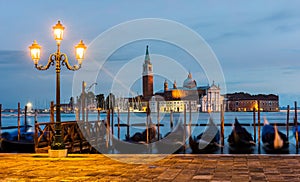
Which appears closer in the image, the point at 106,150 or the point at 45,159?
the point at 45,159

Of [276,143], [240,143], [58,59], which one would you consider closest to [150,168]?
[58,59]

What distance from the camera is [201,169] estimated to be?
8.23m

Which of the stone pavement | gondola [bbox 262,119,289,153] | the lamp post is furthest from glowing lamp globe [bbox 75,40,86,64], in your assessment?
gondola [bbox 262,119,289,153]

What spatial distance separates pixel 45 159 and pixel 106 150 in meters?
10.6

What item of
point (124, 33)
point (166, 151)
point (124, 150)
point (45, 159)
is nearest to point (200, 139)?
point (166, 151)

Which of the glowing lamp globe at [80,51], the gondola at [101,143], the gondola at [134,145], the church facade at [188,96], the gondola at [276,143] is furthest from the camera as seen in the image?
the church facade at [188,96]

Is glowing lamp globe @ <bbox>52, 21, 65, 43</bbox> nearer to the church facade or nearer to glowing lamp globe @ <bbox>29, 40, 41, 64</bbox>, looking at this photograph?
glowing lamp globe @ <bbox>29, 40, 41, 64</bbox>

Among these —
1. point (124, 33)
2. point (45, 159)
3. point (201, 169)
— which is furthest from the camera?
point (124, 33)

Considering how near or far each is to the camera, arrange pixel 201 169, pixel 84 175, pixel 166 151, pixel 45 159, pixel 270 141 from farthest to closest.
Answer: pixel 270 141
pixel 166 151
pixel 45 159
pixel 201 169
pixel 84 175

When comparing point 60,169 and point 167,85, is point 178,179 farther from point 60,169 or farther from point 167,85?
point 167,85

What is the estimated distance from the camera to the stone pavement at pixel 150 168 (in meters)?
7.29

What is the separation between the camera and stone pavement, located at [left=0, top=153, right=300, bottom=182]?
729 centimetres

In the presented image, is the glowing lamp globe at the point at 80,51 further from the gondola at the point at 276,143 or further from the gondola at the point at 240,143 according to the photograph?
the gondola at the point at 276,143

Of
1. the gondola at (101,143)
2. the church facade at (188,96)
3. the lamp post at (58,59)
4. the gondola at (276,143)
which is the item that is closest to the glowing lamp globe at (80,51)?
the lamp post at (58,59)
